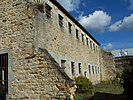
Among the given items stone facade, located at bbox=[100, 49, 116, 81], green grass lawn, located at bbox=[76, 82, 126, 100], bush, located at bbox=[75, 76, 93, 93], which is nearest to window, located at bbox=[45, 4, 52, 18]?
green grass lawn, located at bbox=[76, 82, 126, 100]

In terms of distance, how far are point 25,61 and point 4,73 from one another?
1.66m

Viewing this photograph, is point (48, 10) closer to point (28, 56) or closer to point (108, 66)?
point (28, 56)

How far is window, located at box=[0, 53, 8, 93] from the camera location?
36.6 feet

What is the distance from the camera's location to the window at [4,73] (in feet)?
36.6

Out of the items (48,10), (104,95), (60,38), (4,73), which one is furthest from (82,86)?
(4,73)

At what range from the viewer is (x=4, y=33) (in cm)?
1142

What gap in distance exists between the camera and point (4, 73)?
11445 millimetres

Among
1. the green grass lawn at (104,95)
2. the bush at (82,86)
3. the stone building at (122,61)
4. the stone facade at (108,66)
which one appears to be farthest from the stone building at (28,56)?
the stone facade at (108,66)

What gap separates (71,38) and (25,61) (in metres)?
7.64

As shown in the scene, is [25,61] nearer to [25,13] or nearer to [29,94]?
[29,94]

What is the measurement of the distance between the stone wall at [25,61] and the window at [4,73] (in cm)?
38

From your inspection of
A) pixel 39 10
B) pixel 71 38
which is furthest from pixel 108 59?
pixel 39 10

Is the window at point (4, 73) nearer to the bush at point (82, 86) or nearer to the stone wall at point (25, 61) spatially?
the stone wall at point (25, 61)

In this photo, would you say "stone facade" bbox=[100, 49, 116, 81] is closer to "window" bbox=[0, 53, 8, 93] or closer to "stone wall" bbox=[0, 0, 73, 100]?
"window" bbox=[0, 53, 8, 93]
